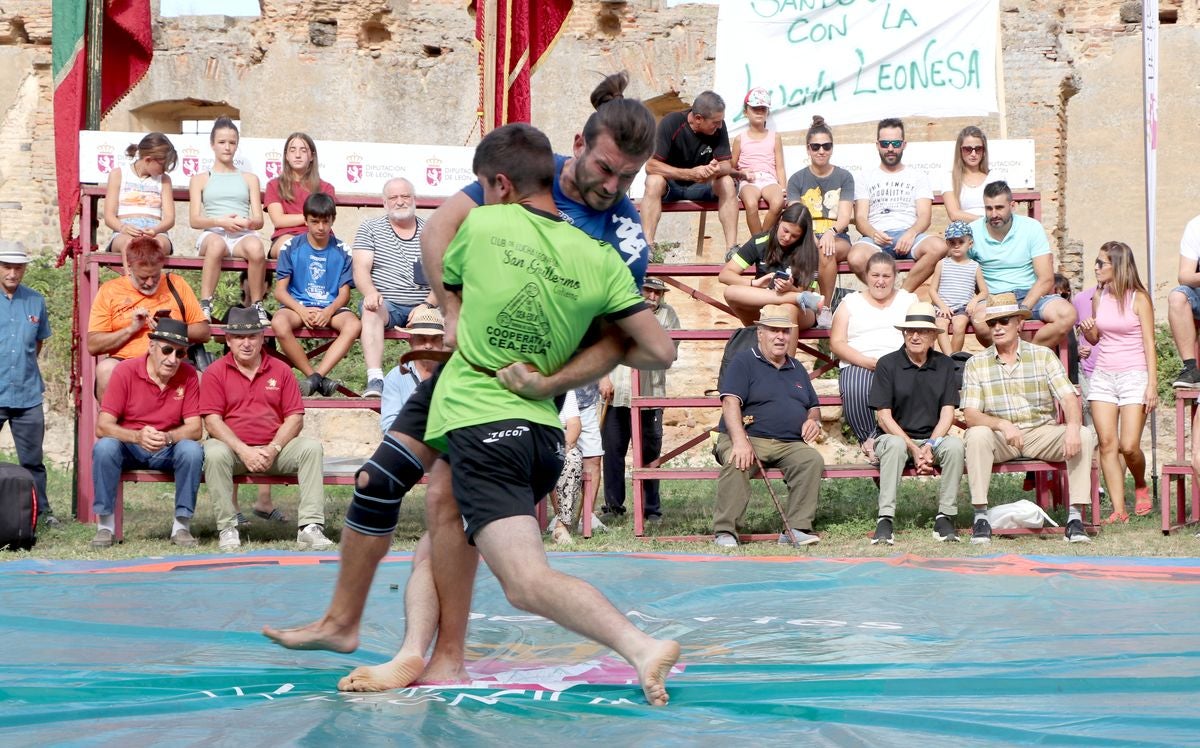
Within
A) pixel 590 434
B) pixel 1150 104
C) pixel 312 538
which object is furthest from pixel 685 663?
pixel 1150 104

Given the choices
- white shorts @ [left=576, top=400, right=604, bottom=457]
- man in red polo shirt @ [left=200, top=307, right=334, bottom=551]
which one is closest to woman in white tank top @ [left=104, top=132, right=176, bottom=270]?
man in red polo shirt @ [left=200, top=307, right=334, bottom=551]

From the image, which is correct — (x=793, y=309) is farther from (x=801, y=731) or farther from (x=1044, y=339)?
(x=801, y=731)

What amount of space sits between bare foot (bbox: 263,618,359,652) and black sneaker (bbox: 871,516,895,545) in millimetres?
4457

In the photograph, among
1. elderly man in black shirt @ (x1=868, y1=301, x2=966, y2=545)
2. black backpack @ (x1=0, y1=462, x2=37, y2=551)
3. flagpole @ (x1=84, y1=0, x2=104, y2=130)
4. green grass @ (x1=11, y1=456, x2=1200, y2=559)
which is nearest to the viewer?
green grass @ (x1=11, y1=456, x2=1200, y2=559)

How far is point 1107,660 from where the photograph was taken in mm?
3920

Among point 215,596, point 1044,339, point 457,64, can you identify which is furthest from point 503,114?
point 457,64

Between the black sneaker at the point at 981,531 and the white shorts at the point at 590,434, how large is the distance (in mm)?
2280

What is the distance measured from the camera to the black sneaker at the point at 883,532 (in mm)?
7801

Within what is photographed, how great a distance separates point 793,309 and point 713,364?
6562 millimetres

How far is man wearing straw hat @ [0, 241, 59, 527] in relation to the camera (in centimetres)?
867

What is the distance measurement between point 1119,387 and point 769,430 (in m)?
2.37

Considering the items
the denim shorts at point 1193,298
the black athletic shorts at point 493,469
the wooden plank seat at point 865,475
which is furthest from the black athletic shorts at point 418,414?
the denim shorts at point 1193,298

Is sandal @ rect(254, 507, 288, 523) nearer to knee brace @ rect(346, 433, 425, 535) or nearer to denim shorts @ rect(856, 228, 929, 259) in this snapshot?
denim shorts @ rect(856, 228, 929, 259)

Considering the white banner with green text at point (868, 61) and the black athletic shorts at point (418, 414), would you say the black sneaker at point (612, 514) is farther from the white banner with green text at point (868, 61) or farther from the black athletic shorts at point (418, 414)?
the black athletic shorts at point (418, 414)
